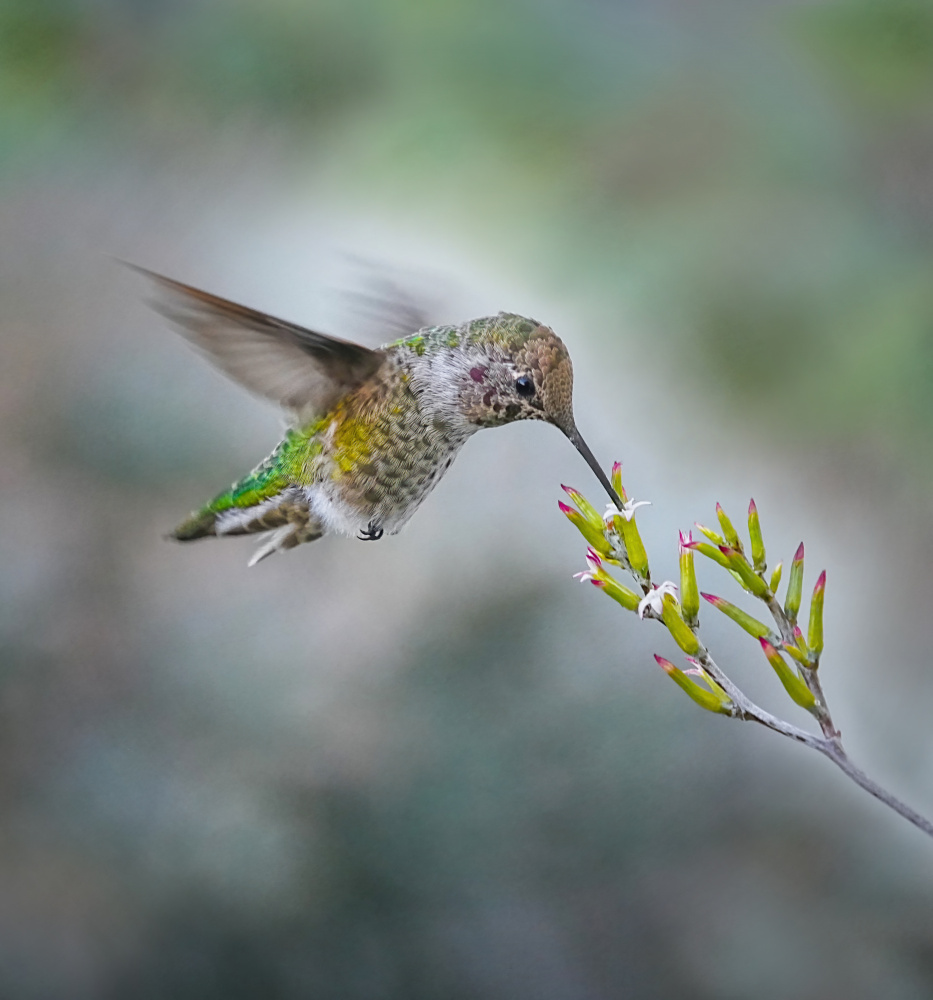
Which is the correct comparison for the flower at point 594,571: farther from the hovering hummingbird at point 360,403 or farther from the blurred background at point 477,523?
the blurred background at point 477,523

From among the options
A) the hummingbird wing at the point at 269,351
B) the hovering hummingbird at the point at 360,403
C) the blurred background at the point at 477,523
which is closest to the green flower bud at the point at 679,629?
the hovering hummingbird at the point at 360,403

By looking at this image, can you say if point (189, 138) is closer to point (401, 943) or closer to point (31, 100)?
point (31, 100)

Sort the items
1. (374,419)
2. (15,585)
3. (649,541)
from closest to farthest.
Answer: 1. (374,419)
2. (649,541)
3. (15,585)

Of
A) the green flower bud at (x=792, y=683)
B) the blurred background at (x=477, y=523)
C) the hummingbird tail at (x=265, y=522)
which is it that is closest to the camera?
the green flower bud at (x=792, y=683)

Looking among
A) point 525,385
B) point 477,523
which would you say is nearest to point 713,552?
point 525,385

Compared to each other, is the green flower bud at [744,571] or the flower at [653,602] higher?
the green flower bud at [744,571]

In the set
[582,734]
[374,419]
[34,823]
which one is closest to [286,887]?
[34,823]

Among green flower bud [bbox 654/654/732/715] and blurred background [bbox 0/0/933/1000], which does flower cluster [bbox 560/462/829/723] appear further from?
blurred background [bbox 0/0/933/1000]
